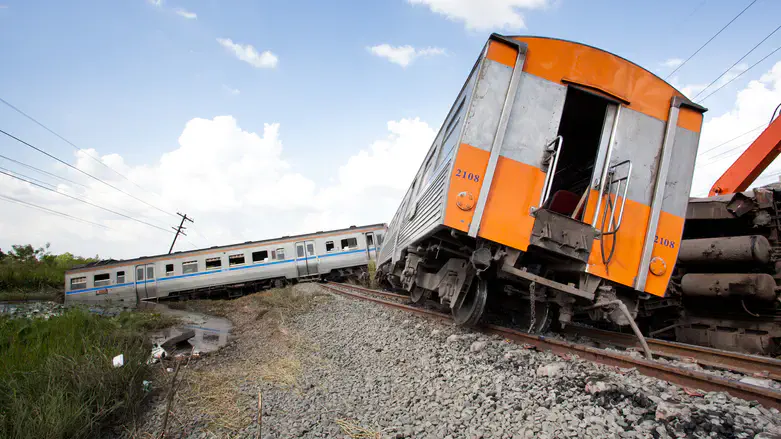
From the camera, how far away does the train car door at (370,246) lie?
824 inches

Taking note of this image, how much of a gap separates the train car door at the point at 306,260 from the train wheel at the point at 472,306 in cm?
1604

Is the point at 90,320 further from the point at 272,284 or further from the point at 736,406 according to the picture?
the point at 272,284

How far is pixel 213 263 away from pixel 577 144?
64.1 feet

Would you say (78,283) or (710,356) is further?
(78,283)

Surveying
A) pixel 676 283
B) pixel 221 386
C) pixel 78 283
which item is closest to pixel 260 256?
pixel 78 283

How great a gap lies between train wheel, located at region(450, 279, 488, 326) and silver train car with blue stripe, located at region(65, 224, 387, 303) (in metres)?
15.3

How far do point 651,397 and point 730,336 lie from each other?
14.0 feet

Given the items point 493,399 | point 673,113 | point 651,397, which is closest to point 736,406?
point 651,397

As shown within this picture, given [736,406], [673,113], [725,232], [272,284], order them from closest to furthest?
[736,406], [673,113], [725,232], [272,284]

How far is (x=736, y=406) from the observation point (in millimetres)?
2352

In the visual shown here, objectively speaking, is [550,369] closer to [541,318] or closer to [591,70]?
[541,318]

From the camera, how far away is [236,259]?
20.7 m

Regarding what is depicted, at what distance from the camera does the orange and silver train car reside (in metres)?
4.10

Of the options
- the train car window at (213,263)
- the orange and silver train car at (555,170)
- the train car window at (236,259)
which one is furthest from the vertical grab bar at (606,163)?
the train car window at (213,263)
